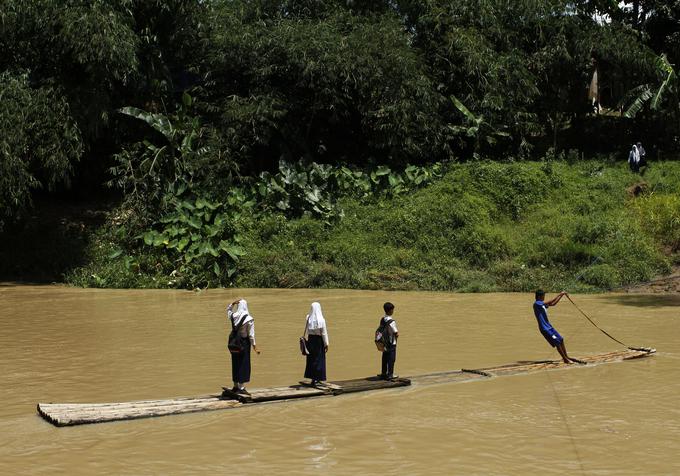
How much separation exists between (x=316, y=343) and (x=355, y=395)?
760 millimetres

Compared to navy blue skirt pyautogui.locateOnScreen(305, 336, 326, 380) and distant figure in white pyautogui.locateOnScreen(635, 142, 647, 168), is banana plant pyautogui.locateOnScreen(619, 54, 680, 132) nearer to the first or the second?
distant figure in white pyautogui.locateOnScreen(635, 142, 647, 168)

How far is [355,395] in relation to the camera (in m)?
9.95

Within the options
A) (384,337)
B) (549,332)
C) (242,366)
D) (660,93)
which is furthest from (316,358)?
(660,93)

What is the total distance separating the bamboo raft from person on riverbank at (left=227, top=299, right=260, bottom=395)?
173mm

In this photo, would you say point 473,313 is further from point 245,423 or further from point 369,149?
point 369,149

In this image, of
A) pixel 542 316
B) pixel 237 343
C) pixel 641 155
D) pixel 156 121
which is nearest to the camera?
pixel 237 343

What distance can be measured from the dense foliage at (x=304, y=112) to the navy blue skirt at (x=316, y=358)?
10649 mm

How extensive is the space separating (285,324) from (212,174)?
9427 millimetres

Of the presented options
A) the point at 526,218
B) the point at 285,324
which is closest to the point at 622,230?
the point at 526,218

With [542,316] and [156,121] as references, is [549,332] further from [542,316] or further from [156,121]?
[156,121]

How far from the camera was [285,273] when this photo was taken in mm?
21391

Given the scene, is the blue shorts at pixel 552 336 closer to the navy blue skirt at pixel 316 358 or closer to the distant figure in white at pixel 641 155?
the navy blue skirt at pixel 316 358

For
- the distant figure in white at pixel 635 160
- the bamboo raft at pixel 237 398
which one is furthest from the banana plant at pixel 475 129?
the bamboo raft at pixel 237 398

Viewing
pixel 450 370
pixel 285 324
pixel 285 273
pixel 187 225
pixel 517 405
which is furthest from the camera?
pixel 187 225
